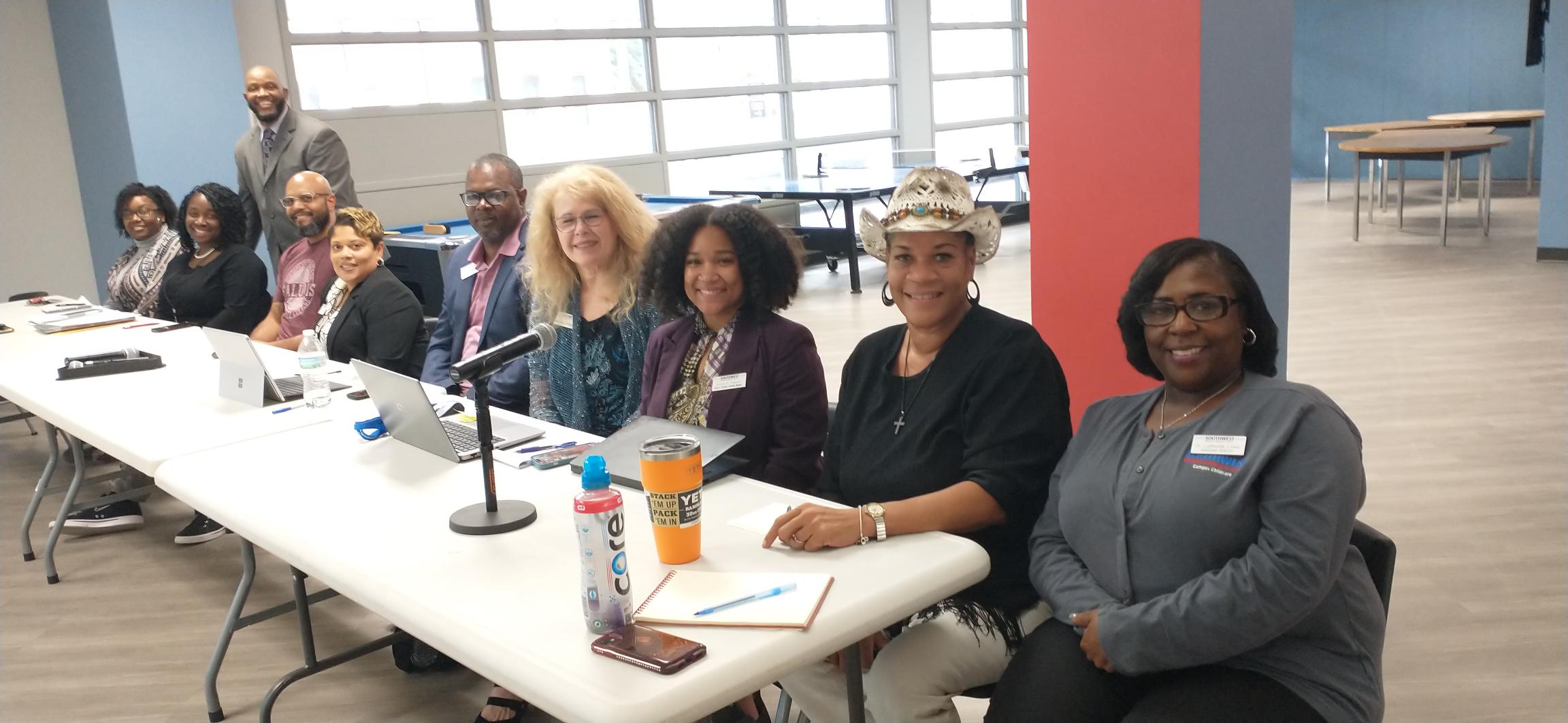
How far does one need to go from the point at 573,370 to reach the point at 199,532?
2018 mm

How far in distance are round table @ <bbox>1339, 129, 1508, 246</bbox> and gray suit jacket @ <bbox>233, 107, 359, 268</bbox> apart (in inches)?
296

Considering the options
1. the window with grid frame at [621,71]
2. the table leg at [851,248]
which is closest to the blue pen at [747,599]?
the table leg at [851,248]

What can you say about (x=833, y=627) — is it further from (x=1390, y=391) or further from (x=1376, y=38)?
(x=1376, y=38)

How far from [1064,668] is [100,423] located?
2.58 meters

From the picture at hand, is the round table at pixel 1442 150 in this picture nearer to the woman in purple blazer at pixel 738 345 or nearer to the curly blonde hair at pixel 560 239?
the curly blonde hair at pixel 560 239

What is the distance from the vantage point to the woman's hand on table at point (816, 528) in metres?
1.79

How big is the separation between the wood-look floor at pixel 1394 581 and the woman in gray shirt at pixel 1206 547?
903 mm

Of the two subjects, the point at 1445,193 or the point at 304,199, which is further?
the point at 1445,193

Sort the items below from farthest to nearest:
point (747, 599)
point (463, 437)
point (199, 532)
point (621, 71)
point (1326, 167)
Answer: point (1326, 167)
point (621, 71)
point (199, 532)
point (463, 437)
point (747, 599)

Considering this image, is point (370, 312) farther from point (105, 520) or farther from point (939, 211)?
point (939, 211)

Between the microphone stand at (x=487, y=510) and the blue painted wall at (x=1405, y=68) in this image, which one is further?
the blue painted wall at (x=1405, y=68)

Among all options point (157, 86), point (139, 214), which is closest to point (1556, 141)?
point (139, 214)

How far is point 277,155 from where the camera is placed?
5.39 meters

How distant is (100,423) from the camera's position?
9.65 ft
